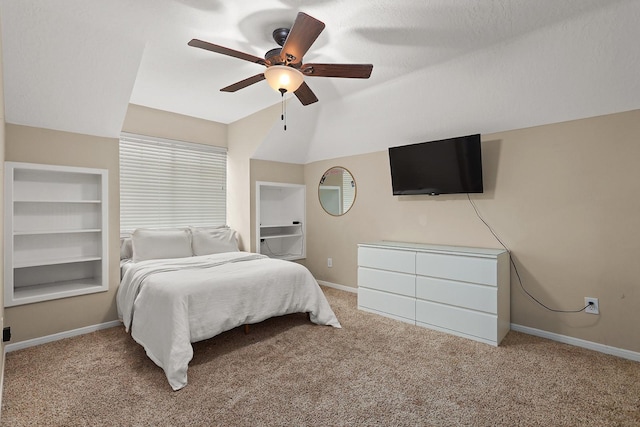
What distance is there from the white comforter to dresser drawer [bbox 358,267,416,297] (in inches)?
25.7

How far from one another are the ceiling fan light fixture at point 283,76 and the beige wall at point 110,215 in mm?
2015

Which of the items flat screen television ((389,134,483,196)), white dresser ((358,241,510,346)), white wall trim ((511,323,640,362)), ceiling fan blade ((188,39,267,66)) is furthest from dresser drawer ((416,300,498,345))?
ceiling fan blade ((188,39,267,66))

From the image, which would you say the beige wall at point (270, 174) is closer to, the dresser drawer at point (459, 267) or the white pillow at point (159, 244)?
the white pillow at point (159, 244)

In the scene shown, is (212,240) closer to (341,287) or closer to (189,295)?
(189,295)

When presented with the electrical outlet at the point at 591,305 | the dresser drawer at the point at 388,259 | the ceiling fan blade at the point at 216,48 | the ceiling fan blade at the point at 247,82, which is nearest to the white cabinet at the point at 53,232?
the ceiling fan blade at the point at 247,82

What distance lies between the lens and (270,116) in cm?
411

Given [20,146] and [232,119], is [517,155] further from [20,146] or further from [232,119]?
[20,146]

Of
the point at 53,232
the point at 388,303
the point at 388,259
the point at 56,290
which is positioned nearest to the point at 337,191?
the point at 388,259

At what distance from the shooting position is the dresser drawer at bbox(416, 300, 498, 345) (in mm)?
2782

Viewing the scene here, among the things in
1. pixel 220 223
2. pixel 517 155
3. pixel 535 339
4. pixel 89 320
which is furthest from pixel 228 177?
pixel 535 339

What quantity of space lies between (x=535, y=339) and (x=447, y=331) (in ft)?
2.42

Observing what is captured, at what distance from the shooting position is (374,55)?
2.71 m

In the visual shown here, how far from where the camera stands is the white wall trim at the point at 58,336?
2.69 m

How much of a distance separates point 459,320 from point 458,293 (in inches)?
9.6
